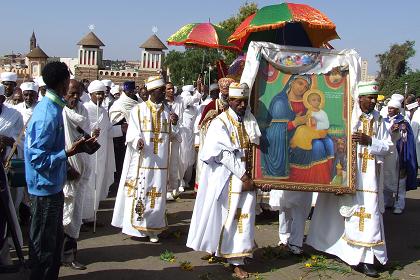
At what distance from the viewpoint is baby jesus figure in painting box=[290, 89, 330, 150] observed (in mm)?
6125

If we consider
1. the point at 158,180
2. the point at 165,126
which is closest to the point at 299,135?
the point at 165,126

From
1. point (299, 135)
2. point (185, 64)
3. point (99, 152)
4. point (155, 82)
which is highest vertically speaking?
point (185, 64)

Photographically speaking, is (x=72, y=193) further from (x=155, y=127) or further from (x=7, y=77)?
(x=7, y=77)

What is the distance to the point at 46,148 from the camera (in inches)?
171

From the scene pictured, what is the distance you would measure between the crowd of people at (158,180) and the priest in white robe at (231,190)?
11 mm

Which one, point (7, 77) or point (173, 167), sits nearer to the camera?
point (7, 77)

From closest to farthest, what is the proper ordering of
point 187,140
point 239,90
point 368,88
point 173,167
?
point 239,90 → point 368,88 → point 173,167 → point 187,140

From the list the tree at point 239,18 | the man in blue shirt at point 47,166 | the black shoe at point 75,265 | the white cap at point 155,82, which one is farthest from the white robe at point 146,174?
the tree at point 239,18

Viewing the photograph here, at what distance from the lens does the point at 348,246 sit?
20.7 feet

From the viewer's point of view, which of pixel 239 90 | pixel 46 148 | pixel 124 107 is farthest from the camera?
pixel 124 107

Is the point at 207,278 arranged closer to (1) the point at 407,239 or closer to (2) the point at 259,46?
(2) the point at 259,46

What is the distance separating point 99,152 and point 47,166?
3961 millimetres

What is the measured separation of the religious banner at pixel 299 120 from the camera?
19.9 ft

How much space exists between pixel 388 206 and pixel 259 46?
555cm
